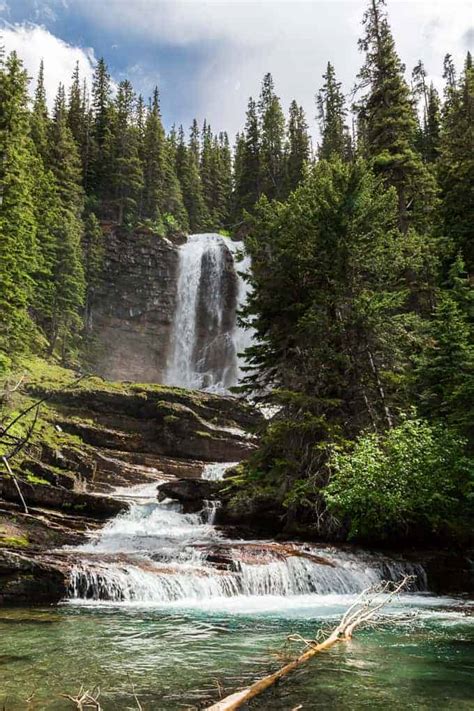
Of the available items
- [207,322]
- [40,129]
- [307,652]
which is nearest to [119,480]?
[207,322]

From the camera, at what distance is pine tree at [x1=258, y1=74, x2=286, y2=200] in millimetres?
61594

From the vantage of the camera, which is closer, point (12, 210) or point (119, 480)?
point (12, 210)

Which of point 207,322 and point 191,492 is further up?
point 207,322

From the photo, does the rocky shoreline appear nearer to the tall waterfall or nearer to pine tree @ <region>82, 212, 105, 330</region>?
the tall waterfall

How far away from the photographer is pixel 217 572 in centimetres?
1366

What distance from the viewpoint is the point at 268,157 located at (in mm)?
63281

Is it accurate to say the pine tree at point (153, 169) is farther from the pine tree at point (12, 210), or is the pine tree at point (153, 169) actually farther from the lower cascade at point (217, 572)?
the lower cascade at point (217, 572)

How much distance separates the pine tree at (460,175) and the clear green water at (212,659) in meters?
16.9

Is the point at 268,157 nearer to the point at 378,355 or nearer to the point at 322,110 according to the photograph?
the point at 322,110

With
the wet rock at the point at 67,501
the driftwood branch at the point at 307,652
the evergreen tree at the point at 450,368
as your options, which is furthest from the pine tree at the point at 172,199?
the driftwood branch at the point at 307,652

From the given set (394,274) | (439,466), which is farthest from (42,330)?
(439,466)

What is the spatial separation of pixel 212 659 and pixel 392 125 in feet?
86.8

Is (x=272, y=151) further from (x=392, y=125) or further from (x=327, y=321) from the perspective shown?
(x=327, y=321)

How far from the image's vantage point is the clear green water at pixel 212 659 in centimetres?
595
